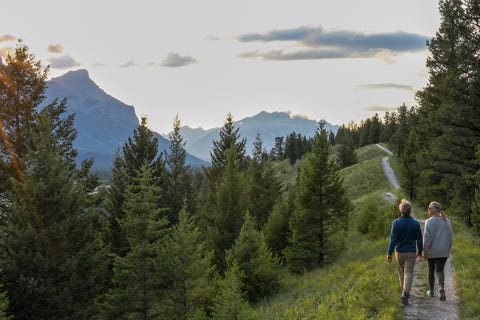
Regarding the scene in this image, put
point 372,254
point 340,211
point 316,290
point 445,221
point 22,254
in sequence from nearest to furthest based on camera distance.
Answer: point 445,221
point 22,254
point 316,290
point 372,254
point 340,211

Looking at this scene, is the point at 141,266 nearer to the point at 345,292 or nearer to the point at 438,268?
the point at 345,292

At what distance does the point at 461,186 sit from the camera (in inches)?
951

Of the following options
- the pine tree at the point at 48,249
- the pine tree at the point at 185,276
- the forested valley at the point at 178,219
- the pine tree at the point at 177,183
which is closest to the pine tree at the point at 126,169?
the forested valley at the point at 178,219

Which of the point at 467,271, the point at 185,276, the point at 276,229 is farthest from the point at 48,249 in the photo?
the point at 276,229

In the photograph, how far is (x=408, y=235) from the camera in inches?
447

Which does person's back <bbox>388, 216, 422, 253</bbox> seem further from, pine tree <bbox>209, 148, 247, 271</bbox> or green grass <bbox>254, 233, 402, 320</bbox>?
pine tree <bbox>209, 148, 247, 271</bbox>

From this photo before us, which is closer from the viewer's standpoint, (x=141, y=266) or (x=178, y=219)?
(x=141, y=266)

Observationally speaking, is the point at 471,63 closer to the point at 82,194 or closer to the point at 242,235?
the point at 242,235

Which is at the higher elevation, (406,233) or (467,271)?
(406,233)

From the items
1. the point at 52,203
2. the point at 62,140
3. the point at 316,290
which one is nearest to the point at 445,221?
the point at 316,290

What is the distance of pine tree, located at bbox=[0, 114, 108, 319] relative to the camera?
47.0 ft

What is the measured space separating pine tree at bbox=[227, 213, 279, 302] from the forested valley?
0.06 m

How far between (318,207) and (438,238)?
1117cm

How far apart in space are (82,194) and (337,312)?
34.8ft
